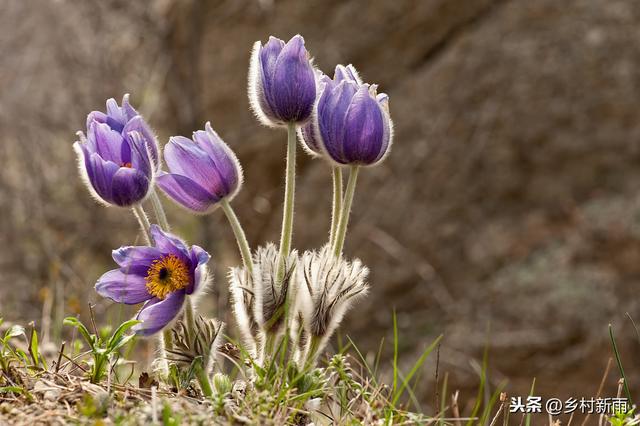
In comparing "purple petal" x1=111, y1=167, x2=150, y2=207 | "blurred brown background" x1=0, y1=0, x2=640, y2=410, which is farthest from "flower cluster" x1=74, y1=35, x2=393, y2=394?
"blurred brown background" x1=0, y1=0, x2=640, y2=410

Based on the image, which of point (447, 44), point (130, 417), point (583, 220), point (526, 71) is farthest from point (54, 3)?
point (130, 417)

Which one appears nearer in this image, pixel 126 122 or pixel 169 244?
pixel 169 244

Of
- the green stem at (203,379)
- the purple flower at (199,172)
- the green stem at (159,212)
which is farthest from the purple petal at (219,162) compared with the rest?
the green stem at (203,379)

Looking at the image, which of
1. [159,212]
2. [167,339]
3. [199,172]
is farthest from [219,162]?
[167,339]

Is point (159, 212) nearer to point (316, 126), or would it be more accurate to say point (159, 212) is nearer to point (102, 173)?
point (102, 173)

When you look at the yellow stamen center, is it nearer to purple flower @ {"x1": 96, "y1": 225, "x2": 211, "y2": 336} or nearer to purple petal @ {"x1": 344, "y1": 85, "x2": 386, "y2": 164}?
purple flower @ {"x1": 96, "y1": 225, "x2": 211, "y2": 336}

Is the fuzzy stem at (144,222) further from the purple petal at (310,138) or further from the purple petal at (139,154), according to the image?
the purple petal at (310,138)
